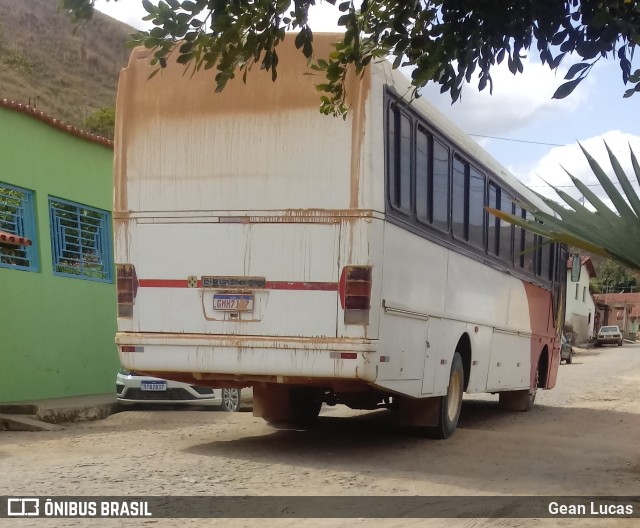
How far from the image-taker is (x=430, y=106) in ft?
32.9

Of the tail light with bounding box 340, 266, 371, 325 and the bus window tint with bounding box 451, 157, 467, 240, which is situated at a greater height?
the bus window tint with bounding box 451, 157, 467, 240

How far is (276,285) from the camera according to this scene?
8.59 metres

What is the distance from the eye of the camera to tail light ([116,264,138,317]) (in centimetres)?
897

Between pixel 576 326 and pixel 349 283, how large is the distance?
62.0 metres

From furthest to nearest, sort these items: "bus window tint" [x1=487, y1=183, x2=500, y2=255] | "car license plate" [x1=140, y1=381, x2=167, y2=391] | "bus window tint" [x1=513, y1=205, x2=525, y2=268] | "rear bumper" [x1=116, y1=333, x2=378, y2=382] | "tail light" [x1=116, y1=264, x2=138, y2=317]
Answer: "bus window tint" [x1=513, y1=205, x2=525, y2=268] < "car license plate" [x1=140, y1=381, x2=167, y2=391] < "bus window tint" [x1=487, y1=183, x2=500, y2=255] < "tail light" [x1=116, y1=264, x2=138, y2=317] < "rear bumper" [x1=116, y1=333, x2=378, y2=382]

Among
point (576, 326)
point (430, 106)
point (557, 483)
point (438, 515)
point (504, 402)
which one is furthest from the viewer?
point (576, 326)

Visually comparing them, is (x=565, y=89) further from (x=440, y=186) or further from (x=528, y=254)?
(x=528, y=254)

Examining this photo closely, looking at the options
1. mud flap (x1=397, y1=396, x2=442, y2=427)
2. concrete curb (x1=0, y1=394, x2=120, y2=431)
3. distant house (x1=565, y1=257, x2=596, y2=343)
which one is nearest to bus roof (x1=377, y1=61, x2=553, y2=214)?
mud flap (x1=397, y1=396, x2=442, y2=427)

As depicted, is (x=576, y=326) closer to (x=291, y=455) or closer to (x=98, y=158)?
(x=98, y=158)

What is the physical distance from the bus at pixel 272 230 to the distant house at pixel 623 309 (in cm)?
8255

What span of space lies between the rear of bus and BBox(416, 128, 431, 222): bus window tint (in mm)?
1114

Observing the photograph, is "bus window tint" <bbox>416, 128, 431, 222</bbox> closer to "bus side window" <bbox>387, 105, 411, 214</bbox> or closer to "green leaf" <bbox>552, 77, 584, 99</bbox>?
"bus side window" <bbox>387, 105, 411, 214</bbox>

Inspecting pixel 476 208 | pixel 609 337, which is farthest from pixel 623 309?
pixel 476 208

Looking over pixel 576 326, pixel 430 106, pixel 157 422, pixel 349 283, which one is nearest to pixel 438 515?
pixel 349 283
